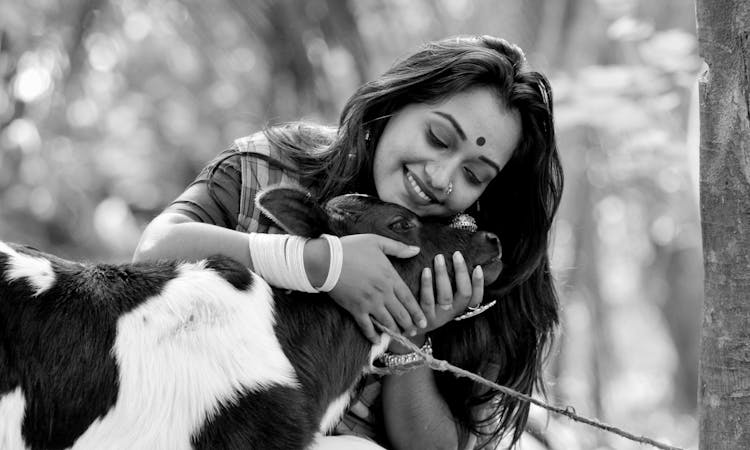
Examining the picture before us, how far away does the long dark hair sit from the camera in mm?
3287

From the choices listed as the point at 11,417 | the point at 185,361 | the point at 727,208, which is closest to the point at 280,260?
the point at 185,361

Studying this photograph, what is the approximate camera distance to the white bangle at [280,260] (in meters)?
2.74

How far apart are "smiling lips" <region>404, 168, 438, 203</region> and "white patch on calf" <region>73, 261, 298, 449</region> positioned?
672mm

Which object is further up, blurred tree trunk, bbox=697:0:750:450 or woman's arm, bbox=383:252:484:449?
blurred tree trunk, bbox=697:0:750:450

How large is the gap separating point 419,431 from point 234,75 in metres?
7.75

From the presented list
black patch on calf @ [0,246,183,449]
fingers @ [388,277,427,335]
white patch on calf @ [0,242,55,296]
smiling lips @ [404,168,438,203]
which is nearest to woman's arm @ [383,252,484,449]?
fingers @ [388,277,427,335]

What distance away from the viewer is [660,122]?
21.1 ft

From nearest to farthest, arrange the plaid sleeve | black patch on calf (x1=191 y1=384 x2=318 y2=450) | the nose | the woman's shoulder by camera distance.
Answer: black patch on calf (x1=191 y1=384 x2=318 y2=450), the nose, the plaid sleeve, the woman's shoulder

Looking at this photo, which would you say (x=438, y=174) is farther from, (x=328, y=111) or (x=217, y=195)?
(x=328, y=111)

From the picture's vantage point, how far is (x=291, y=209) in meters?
2.85

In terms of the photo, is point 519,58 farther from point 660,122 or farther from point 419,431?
point 660,122

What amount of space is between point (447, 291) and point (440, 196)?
0.34m

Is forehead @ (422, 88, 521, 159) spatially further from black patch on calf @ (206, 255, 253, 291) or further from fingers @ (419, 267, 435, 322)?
black patch on calf @ (206, 255, 253, 291)

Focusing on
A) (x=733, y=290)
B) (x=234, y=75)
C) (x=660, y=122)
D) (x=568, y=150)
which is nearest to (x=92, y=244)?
(x=234, y=75)
